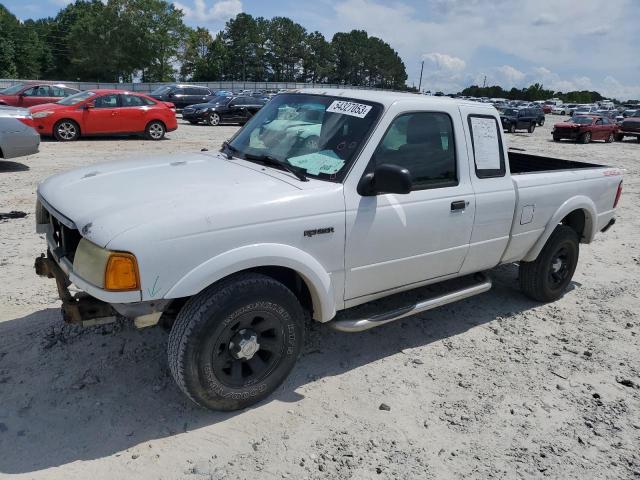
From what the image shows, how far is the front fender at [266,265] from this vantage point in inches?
110

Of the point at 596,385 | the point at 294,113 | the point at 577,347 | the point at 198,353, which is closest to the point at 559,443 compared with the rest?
the point at 596,385

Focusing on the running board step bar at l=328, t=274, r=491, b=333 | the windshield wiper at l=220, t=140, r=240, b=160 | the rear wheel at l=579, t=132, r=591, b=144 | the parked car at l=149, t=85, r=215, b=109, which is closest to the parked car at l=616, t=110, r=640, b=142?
the rear wheel at l=579, t=132, r=591, b=144

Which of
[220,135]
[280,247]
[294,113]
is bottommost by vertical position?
[220,135]

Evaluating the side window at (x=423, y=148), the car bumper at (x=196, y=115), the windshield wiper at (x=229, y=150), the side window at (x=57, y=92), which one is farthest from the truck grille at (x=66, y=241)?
the car bumper at (x=196, y=115)

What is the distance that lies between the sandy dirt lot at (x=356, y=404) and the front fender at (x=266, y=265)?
698 millimetres

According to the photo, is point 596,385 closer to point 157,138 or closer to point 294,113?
point 294,113

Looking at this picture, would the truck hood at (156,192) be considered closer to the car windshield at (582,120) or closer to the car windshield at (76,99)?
the car windshield at (76,99)

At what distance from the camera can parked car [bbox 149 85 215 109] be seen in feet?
89.5

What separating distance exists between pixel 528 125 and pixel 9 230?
101ft

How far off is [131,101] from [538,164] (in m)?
13.4

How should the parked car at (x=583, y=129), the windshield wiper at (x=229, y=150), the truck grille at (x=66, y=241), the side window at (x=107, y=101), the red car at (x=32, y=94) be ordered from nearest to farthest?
the truck grille at (x=66, y=241) < the windshield wiper at (x=229, y=150) < the side window at (x=107, y=101) < the red car at (x=32, y=94) < the parked car at (x=583, y=129)

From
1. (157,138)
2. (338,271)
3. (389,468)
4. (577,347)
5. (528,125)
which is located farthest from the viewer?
(528,125)

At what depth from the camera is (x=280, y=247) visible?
307cm

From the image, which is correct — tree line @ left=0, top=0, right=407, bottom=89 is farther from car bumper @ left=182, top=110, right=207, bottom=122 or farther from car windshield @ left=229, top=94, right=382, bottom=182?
car windshield @ left=229, top=94, right=382, bottom=182
